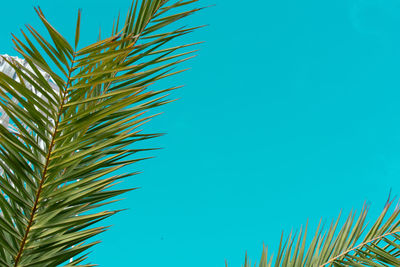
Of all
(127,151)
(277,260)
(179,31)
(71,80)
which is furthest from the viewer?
(277,260)

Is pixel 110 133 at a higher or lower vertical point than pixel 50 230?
higher

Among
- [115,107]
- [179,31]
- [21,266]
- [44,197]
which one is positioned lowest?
[21,266]

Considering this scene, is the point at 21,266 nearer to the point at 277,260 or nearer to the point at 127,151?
the point at 127,151

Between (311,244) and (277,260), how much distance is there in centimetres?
13

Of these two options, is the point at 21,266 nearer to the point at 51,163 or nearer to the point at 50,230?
the point at 50,230

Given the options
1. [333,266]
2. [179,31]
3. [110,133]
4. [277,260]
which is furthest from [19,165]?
[333,266]

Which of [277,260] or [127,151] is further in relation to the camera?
[277,260]

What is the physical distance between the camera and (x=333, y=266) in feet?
5.35

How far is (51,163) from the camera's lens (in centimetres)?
89

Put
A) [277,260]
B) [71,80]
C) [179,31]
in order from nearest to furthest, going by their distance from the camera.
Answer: [71,80] < [179,31] < [277,260]

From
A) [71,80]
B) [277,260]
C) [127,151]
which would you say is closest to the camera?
[71,80]

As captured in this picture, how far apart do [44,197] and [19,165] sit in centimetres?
8

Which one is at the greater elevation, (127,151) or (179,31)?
(179,31)

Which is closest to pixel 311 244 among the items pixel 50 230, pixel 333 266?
pixel 333 266
